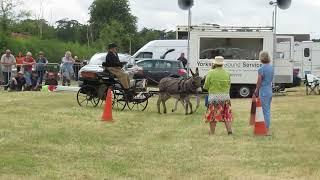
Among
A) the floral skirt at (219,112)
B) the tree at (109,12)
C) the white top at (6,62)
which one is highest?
the tree at (109,12)

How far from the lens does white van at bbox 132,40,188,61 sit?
34.2m

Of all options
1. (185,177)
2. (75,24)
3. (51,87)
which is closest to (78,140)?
(185,177)

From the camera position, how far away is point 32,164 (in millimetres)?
9562

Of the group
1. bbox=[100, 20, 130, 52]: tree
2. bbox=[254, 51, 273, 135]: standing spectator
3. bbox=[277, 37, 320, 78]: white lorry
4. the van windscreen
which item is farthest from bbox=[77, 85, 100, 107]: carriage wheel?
bbox=[100, 20, 130, 52]: tree

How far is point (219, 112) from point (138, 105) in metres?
6.22

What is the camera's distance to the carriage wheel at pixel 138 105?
18891 mm

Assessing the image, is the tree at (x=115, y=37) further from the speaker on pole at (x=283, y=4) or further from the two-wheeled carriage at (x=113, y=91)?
the two-wheeled carriage at (x=113, y=91)

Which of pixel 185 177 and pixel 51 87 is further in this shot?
pixel 51 87

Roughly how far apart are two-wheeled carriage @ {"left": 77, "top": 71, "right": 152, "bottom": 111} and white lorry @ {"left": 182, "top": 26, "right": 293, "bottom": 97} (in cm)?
733

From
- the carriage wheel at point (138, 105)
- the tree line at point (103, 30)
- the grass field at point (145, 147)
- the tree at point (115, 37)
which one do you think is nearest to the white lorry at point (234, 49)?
the carriage wheel at point (138, 105)

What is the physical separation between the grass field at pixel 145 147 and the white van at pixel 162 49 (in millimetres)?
16122

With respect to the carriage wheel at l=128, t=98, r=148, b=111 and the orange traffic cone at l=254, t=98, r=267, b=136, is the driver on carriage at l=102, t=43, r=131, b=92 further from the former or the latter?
the orange traffic cone at l=254, t=98, r=267, b=136

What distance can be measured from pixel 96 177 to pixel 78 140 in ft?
10.6

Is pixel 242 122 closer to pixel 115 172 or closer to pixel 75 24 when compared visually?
pixel 115 172
